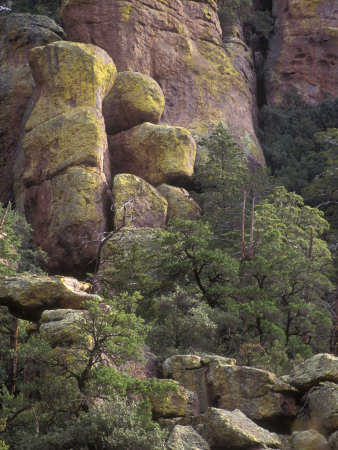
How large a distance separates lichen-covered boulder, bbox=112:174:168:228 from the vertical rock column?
104 cm

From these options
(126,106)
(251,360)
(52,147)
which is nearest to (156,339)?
(251,360)

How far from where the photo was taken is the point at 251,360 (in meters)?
22.1

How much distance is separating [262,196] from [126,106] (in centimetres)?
1199

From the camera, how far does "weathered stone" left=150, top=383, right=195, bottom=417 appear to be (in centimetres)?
1731

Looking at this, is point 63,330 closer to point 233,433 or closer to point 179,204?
point 233,433

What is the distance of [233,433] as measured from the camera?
1530 centimetres

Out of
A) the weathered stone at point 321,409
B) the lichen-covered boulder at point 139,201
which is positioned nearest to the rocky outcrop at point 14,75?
the lichen-covered boulder at point 139,201

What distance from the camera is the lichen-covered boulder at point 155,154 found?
40750 mm

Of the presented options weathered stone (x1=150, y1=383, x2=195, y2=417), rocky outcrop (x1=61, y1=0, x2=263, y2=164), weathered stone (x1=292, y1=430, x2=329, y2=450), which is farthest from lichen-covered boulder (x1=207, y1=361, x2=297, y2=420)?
rocky outcrop (x1=61, y1=0, x2=263, y2=164)

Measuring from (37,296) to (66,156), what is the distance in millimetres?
18548

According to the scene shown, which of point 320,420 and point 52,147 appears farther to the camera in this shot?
point 52,147

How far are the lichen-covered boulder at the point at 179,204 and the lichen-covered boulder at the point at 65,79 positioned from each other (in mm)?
7567

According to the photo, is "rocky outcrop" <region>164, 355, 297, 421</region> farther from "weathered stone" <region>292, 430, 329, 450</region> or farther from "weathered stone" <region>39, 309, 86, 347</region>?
"weathered stone" <region>39, 309, 86, 347</region>

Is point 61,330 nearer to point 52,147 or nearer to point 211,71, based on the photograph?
point 52,147
